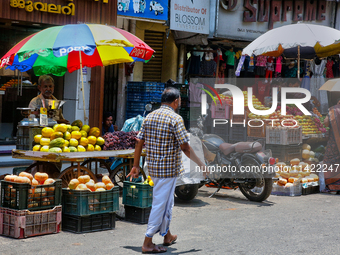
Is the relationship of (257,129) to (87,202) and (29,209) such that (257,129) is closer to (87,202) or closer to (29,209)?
(87,202)

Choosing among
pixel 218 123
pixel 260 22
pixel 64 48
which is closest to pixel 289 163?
pixel 218 123

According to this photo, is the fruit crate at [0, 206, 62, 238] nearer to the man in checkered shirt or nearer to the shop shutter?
the man in checkered shirt

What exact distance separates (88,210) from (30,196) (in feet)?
2.58

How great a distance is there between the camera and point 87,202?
6.20 meters

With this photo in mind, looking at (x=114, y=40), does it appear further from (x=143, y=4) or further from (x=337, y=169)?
(x=143, y=4)

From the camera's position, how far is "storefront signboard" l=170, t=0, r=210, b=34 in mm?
14633

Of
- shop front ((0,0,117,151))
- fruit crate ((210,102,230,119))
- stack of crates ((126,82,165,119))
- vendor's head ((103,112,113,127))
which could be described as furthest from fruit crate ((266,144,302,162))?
shop front ((0,0,117,151))

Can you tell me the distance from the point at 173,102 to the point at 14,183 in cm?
229

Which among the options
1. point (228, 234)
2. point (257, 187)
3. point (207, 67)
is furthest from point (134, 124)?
point (207, 67)

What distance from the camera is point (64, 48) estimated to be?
7.10 m

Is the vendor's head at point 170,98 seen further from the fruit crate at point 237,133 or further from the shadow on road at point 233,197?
the fruit crate at point 237,133

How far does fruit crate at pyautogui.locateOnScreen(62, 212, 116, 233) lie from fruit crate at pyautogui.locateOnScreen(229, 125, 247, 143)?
5.41 meters

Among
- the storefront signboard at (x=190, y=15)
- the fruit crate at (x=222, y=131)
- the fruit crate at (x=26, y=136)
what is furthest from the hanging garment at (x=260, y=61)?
the fruit crate at (x=26, y=136)

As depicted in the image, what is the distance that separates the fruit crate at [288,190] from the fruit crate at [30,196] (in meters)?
4.97
